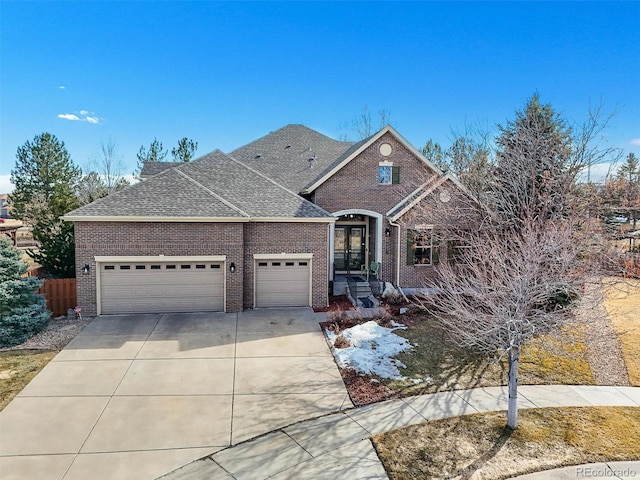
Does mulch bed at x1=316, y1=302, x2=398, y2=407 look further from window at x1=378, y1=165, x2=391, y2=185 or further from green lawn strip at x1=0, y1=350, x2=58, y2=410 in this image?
window at x1=378, y1=165, x2=391, y2=185

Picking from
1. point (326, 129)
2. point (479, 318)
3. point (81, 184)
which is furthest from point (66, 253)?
point (326, 129)

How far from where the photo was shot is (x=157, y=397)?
8.21 metres

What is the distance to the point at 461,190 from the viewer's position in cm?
1639

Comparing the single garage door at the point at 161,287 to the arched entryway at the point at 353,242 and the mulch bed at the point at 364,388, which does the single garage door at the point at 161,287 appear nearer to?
the arched entryway at the point at 353,242

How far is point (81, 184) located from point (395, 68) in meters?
26.1

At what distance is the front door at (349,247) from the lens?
19109mm

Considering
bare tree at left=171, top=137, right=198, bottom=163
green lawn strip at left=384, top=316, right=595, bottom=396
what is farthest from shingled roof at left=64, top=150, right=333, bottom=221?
bare tree at left=171, top=137, right=198, bottom=163

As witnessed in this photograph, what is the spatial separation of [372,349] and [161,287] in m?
7.63

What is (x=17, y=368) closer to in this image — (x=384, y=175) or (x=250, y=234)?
(x=250, y=234)

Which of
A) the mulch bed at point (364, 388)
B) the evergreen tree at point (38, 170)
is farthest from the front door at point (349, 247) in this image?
the evergreen tree at point (38, 170)

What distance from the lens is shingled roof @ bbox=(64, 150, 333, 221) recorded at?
13680mm

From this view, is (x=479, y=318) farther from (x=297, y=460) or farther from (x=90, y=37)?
(x=90, y=37)

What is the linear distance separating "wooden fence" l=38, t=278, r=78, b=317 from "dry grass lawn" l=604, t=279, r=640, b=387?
1602cm

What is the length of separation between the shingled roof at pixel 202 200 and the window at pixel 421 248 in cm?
416
